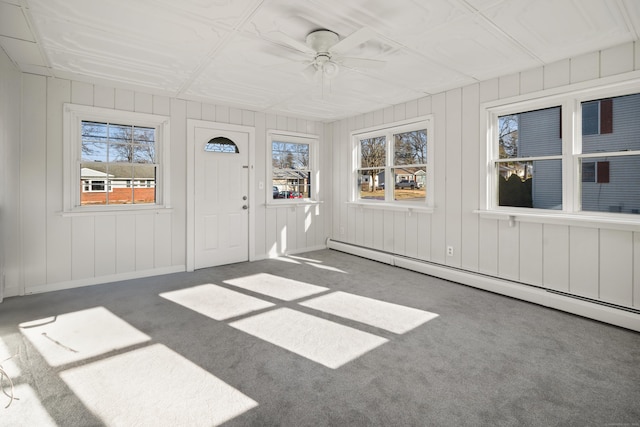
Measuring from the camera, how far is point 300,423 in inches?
67.8

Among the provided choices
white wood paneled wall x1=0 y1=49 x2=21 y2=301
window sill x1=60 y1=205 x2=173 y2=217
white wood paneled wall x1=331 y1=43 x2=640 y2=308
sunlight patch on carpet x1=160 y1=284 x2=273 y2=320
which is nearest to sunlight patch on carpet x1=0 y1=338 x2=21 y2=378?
white wood paneled wall x1=0 y1=49 x2=21 y2=301

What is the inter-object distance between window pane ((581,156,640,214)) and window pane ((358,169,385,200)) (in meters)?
2.78

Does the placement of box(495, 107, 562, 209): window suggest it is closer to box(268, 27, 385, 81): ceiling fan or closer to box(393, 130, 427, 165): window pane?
box(393, 130, 427, 165): window pane

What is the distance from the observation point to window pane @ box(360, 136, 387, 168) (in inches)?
215

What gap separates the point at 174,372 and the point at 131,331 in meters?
0.89

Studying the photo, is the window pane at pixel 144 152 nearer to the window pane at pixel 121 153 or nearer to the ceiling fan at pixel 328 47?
the window pane at pixel 121 153

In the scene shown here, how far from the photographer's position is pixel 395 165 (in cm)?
523

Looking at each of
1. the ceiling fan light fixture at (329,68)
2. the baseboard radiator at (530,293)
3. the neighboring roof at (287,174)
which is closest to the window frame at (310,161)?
the neighboring roof at (287,174)

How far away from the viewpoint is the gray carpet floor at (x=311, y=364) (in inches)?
71.1

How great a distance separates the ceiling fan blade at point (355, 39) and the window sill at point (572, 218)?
2.56 meters

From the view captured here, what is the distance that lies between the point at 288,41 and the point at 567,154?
3.01 meters

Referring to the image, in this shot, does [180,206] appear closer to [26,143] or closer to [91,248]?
[91,248]

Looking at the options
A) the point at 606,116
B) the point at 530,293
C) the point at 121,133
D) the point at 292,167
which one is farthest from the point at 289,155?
the point at 606,116

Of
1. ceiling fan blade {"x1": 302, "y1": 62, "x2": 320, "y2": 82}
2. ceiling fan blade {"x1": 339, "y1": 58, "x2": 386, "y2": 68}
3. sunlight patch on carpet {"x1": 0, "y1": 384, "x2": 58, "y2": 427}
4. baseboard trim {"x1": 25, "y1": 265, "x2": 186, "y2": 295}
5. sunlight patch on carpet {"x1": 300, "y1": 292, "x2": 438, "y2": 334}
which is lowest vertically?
sunlight patch on carpet {"x1": 0, "y1": 384, "x2": 58, "y2": 427}
